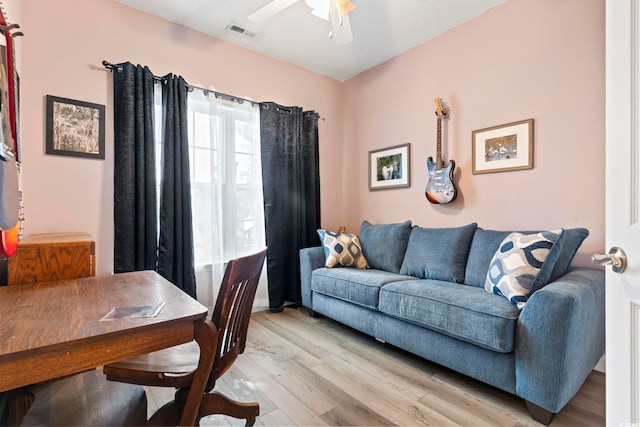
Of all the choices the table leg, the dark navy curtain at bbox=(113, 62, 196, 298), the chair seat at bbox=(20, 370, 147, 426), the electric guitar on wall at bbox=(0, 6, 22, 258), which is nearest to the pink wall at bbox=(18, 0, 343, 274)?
the dark navy curtain at bbox=(113, 62, 196, 298)

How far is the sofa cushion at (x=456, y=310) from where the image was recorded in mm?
1582

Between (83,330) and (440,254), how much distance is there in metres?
2.25

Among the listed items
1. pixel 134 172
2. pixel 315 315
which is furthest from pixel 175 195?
pixel 315 315

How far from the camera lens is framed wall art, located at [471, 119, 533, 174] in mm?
2330

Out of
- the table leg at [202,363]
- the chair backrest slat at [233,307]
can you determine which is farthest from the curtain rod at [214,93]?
the table leg at [202,363]

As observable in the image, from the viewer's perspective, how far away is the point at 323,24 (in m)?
2.65

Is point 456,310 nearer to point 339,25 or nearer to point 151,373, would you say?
point 151,373

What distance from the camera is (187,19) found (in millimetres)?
2588

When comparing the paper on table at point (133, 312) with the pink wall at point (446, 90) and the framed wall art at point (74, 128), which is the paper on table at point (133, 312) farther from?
the framed wall art at point (74, 128)

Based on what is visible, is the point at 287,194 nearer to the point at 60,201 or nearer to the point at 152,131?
the point at 152,131
